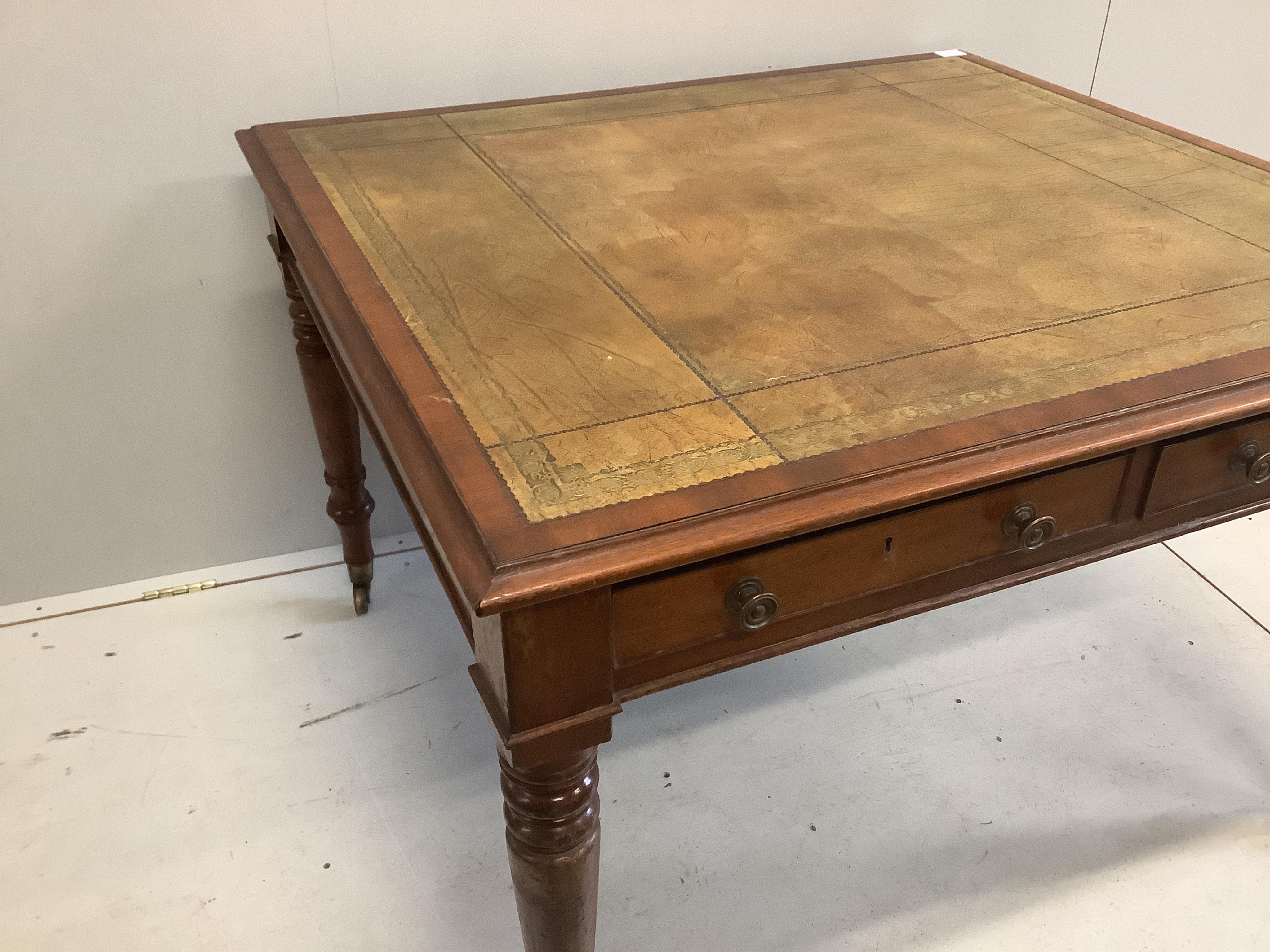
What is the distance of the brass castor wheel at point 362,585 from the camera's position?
202 cm

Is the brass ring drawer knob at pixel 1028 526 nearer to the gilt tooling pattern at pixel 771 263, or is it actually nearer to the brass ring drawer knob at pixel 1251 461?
the gilt tooling pattern at pixel 771 263

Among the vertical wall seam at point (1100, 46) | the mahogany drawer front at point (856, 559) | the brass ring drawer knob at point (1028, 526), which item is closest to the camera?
the mahogany drawer front at point (856, 559)

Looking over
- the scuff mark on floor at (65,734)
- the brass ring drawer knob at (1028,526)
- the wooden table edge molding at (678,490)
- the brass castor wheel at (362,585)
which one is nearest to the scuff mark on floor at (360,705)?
the brass castor wheel at (362,585)

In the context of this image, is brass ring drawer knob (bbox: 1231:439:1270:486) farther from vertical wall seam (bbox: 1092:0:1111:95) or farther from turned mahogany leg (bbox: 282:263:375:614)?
vertical wall seam (bbox: 1092:0:1111:95)

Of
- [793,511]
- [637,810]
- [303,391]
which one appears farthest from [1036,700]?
[303,391]

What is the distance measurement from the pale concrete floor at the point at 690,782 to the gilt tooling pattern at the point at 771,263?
833 millimetres

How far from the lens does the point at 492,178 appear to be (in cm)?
150

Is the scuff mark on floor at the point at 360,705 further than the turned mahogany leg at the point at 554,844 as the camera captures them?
Yes

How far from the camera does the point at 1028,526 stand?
1087 millimetres

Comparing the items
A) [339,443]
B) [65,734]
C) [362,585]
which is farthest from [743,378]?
[65,734]

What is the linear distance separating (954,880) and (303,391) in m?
1.37

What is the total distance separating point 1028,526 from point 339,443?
3.89 feet

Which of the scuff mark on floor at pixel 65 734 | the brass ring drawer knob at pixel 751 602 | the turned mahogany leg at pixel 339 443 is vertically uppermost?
the brass ring drawer knob at pixel 751 602

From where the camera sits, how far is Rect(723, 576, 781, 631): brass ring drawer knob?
98 cm
